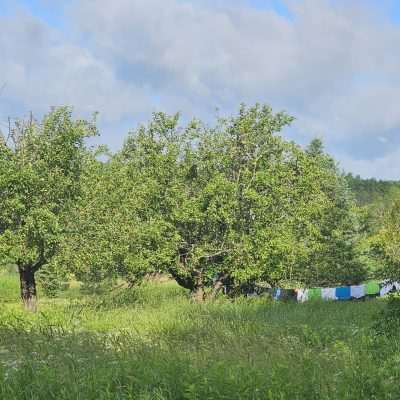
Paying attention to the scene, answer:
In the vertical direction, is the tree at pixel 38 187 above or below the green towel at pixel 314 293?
above

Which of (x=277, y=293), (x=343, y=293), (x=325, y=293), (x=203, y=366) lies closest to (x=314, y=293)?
(x=325, y=293)

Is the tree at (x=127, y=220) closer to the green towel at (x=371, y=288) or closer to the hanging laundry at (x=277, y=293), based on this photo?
the hanging laundry at (x=277, y=293)

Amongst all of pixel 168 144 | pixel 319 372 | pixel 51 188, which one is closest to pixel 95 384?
pixel 319 372

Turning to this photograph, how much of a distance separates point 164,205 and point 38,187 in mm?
5391

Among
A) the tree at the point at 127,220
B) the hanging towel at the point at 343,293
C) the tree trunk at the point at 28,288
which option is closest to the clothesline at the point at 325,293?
the hanging towel at the point at 343,293

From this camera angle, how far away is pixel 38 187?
2030 centimetres

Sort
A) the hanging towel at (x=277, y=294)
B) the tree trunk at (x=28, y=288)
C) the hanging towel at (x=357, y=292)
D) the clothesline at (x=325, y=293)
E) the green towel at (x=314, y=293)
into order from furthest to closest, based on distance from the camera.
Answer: the hanging towel at (x=357, y=292), the green towel at (x=314, y=293), the hanging towel at (x=277, y=294), the clothesline at (x=325, y=293), the tree trunk at (x=28, y=288)

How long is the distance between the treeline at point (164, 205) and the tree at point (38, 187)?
0.04 meters

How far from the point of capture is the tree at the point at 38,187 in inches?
772

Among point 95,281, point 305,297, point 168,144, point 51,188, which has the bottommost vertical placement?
point 305,297

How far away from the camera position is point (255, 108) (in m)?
24.7

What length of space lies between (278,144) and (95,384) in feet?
63.2

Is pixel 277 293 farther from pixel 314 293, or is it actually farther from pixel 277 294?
pixel 314 293

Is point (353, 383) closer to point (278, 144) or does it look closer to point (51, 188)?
point (51, 188)
